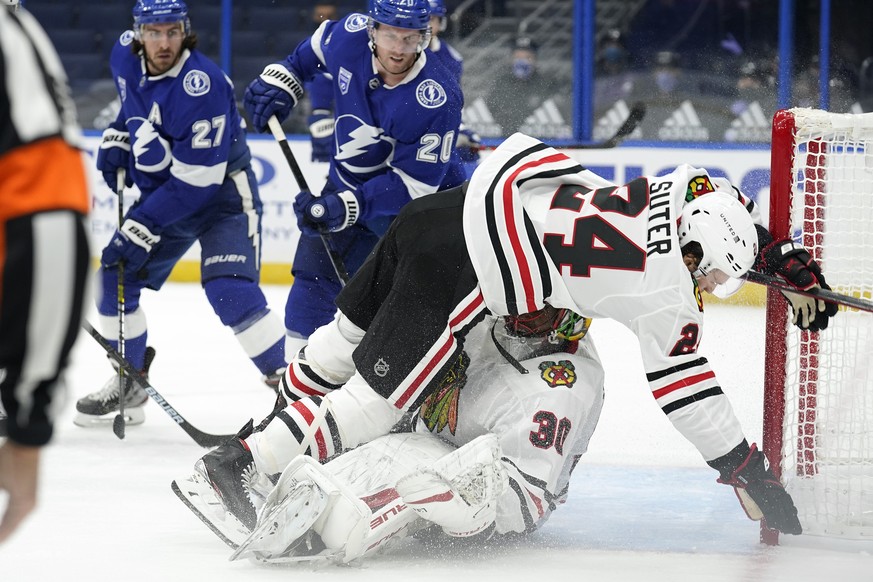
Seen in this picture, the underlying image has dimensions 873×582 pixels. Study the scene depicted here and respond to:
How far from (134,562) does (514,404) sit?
2.41ft

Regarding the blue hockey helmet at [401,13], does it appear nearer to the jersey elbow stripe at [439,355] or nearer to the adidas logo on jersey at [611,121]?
the jersey elbow stripe at [439,355]

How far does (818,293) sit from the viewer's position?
2.34 metres

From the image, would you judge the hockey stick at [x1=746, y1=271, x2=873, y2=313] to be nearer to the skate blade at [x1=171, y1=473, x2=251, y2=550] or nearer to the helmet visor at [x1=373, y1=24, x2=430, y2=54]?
the skate blade at [x1=171, y1=473, x2=251, y2=550]

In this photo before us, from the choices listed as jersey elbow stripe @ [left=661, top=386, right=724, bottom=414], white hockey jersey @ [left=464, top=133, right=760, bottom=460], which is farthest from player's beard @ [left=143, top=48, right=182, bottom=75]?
jersey elbow stripe @ [left=661, top=386, right=724, bottom=414]

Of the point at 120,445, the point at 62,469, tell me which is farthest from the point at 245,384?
the point at 62,469

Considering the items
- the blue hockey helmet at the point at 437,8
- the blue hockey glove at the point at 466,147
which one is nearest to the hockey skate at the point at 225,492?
the blue hockey helmet at the point at 437,8

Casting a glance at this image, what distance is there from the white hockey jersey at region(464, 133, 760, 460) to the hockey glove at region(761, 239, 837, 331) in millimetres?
168

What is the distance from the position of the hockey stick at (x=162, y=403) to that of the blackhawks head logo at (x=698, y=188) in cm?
139

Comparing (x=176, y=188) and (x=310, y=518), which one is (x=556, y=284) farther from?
(x=176, y=188)

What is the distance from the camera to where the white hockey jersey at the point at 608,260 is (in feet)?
7.32

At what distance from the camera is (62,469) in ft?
10.1

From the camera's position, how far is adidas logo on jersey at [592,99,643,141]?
21.8 ft

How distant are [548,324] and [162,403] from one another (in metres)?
1.24

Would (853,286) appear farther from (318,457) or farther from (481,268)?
(318,457)
